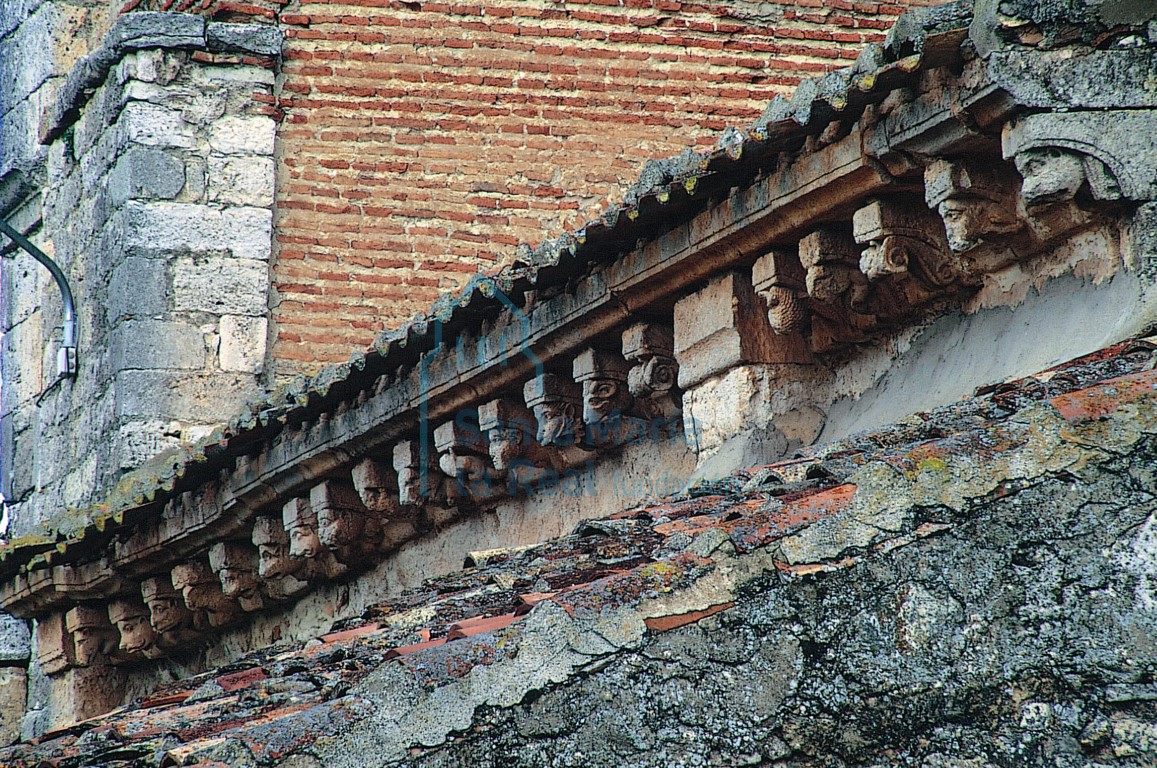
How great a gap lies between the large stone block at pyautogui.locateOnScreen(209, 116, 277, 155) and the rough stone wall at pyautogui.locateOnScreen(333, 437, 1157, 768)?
6.85 metres

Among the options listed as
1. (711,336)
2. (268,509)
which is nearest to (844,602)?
(711,336)

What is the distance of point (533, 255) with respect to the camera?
18.4 ft

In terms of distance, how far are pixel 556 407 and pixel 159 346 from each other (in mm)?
3954

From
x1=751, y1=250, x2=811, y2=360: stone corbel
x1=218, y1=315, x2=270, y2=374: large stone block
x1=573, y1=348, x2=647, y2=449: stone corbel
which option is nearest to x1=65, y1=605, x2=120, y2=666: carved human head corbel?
x1=218, y1=315, x2=270, y2=374: large stone block

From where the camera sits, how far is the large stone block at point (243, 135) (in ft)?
30.5

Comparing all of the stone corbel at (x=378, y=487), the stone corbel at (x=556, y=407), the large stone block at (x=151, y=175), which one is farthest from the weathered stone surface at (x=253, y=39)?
the stone corbel at (x=556, y=407)

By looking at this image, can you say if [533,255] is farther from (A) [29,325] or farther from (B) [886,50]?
(A) [29,325]

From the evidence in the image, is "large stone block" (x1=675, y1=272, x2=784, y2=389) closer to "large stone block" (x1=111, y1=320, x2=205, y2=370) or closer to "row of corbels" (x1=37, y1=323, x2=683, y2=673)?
"row of corbels" (x1=37, y1=323, x2=683, y2=673)

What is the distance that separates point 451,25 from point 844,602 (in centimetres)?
722

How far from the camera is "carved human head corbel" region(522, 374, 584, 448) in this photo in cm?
585

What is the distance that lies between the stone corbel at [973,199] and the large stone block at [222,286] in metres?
5.61

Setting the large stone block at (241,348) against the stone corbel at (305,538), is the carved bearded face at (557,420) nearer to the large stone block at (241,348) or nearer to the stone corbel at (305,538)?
the stone corbel at (305,538)

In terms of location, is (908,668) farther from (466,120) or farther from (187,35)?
(187,35)

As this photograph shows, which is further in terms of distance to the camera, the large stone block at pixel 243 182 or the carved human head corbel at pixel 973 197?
the large stone block at pixel 243 182
